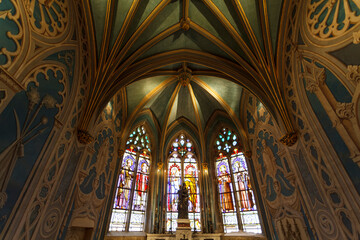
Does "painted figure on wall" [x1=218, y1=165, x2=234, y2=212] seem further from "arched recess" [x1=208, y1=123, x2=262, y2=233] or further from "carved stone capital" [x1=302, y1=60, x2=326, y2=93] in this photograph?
"carved stone capital" [x1=302, y1=60, x2=326, y2=93]

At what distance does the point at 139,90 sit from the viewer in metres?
10.3

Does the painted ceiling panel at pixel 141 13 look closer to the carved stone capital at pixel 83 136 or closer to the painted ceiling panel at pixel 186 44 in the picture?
the painted ceiling panel at pixel 186 44

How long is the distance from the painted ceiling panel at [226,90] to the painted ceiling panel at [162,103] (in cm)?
220

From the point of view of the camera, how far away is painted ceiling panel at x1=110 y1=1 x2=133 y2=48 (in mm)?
6669

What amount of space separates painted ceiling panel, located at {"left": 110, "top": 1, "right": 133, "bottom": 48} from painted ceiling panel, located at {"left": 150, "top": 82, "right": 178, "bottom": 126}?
191 inches

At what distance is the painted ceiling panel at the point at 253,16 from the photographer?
6.66 metres

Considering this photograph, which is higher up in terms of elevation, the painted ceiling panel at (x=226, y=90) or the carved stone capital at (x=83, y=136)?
the painted ceiling panel at (x=226, y=90)

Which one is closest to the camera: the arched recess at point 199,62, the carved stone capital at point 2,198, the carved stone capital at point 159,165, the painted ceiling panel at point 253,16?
the carved stone capital at point 2,198

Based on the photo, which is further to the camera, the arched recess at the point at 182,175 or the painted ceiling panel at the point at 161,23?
the arched recess at the point at 182,175

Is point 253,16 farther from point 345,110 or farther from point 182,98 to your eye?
point 182,98

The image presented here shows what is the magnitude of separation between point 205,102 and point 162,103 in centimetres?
285

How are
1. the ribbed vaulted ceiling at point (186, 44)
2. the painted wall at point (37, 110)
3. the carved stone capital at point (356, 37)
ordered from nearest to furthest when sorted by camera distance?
the painted wall at point (37, 110), the carved stone capital at point (356, 37), the ribbed vaulted ceiling at point (186, 44)

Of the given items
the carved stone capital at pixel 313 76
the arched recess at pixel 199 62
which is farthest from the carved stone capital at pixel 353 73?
the arched recess at pixel 199 62

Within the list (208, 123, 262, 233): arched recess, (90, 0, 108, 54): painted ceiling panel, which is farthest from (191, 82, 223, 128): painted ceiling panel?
(90, 0, 108, 54): painted ceiling panel
